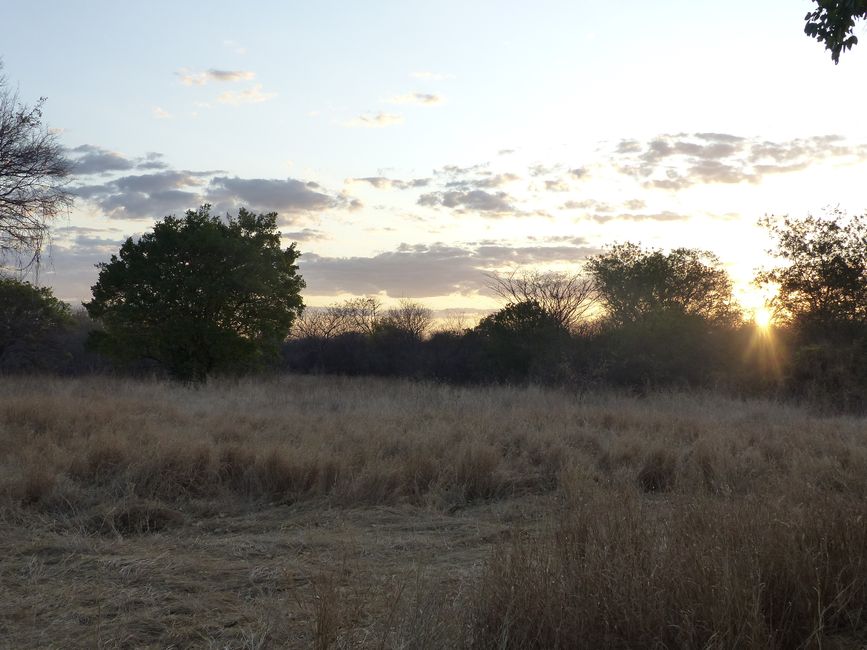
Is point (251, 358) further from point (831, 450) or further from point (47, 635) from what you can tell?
point (47, 635)

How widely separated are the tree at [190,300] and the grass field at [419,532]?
627 inches

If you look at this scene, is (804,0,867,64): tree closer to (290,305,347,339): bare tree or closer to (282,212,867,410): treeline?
(282,212,867,410): treeline

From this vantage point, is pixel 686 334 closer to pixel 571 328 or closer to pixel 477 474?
pixel 571 328

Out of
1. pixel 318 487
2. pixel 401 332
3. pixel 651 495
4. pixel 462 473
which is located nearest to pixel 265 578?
pixel 318 487

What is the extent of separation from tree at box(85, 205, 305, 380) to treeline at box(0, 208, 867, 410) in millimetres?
57

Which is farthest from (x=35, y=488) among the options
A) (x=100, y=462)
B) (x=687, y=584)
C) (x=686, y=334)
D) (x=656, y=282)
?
(x=656, y=282)

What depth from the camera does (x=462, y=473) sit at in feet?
29.1

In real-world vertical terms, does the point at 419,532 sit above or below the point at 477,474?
below

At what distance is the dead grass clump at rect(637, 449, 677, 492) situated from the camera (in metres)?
8.99

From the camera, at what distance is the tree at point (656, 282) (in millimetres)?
34072

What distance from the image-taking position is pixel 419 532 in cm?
684

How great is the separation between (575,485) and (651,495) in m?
2.87

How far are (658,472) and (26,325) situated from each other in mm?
30120

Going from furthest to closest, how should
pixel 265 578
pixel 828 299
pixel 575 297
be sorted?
pixel 575 297 < pixel 828 299 < pixel 265 578
